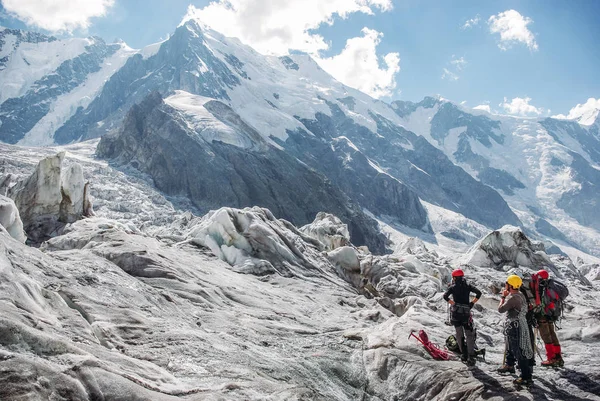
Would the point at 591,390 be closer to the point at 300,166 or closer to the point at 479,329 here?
the point at 479,329

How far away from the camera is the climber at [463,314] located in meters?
11.8

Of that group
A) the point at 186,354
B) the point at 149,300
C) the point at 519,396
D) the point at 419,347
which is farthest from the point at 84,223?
the point at 519,396

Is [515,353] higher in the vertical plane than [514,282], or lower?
lower

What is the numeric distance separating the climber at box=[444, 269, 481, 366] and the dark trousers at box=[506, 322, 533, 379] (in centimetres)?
99

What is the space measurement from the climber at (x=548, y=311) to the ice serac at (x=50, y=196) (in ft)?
95.2

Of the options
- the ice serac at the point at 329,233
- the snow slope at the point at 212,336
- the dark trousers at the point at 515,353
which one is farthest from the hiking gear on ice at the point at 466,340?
the ice serac at the point at 329,233

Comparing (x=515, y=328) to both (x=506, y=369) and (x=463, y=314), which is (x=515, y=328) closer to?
(x=506, y=369)

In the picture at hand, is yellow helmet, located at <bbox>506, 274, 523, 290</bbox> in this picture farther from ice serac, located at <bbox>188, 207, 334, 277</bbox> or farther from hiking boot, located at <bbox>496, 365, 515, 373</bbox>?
ice serac, located at <bbox>188, 207, 334, 277</bbox>

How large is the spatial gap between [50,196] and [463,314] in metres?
29.4

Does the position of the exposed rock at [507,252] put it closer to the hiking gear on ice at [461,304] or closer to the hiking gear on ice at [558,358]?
the hiking gear on ice at [558,358]

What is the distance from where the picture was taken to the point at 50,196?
31406 mm

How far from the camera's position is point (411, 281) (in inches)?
1131

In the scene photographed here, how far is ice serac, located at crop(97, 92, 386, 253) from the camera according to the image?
136500 mm

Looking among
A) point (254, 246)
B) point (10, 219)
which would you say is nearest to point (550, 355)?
point (254, 246)
